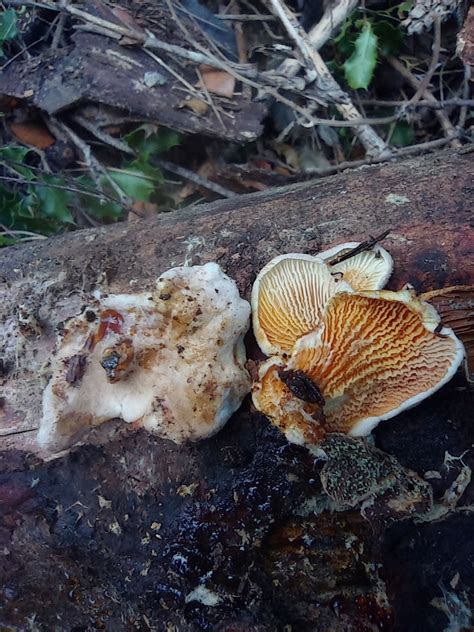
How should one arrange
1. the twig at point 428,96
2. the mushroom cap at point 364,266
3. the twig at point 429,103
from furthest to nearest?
1. the twig at point 428,96
2. the twig at point 429,103
3. the mushroom cap at point 364,266

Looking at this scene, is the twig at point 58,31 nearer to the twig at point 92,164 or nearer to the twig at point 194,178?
the twig at point 92,164

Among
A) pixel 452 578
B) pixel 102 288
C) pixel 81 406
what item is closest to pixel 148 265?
pixel 102 288

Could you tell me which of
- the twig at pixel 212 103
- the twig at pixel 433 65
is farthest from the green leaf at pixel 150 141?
the twig at pixel 433 65

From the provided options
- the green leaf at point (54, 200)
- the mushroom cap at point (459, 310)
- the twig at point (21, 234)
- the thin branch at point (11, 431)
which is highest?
the mushroom cap at point (459, 310)

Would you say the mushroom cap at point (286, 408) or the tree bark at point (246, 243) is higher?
the tree bark at point (246, 243)

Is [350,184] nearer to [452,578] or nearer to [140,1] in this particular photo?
[452,578]

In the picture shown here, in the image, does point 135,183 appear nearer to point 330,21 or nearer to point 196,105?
point 196,105
